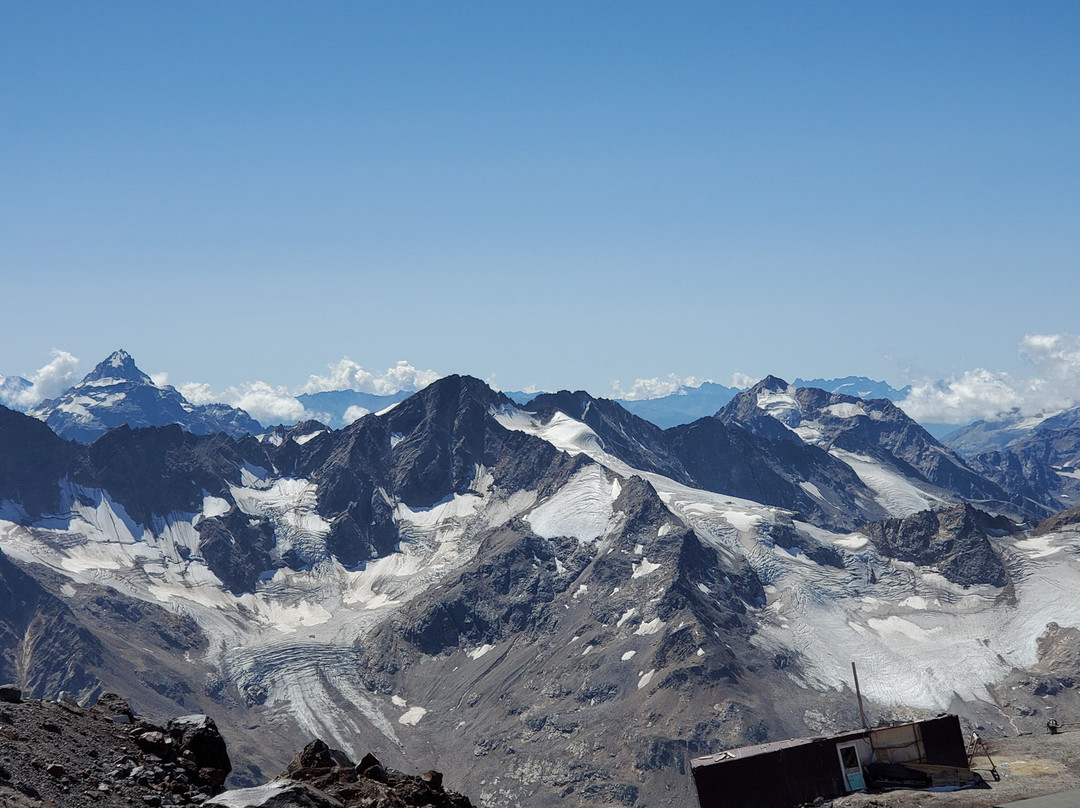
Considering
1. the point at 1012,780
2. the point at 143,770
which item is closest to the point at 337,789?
the point at 143,770

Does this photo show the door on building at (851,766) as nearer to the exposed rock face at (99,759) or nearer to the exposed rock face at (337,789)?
the exposed rock face at (337,789)

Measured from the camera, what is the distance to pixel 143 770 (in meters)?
41.2

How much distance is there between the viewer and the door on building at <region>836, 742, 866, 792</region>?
55500 millimetres

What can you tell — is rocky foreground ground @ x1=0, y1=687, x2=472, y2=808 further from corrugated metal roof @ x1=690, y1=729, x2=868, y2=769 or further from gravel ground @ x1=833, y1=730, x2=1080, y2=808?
gravel ground @ x1=833, y1=730, x2=1080, y2=808

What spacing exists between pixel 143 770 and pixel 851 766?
3608 centimetres

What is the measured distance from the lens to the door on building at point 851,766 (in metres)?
55.5

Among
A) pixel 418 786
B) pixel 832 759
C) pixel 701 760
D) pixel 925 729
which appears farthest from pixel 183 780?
pixel 925 729

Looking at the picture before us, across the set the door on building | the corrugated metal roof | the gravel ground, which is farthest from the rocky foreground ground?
the gravel ground

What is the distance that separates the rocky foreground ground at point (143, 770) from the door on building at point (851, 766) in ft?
69.5

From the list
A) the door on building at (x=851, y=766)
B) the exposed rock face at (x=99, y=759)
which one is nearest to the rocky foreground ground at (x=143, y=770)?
the exposed rock face at (x=99, y=759)

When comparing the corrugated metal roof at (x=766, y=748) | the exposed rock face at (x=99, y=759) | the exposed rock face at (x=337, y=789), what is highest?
the exposed rock face at (x=99, y=759)

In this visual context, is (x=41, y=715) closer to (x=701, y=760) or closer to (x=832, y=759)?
(x=701, y=760)

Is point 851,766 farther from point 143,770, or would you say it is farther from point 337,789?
point 143,770

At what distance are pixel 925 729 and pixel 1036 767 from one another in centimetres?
705
